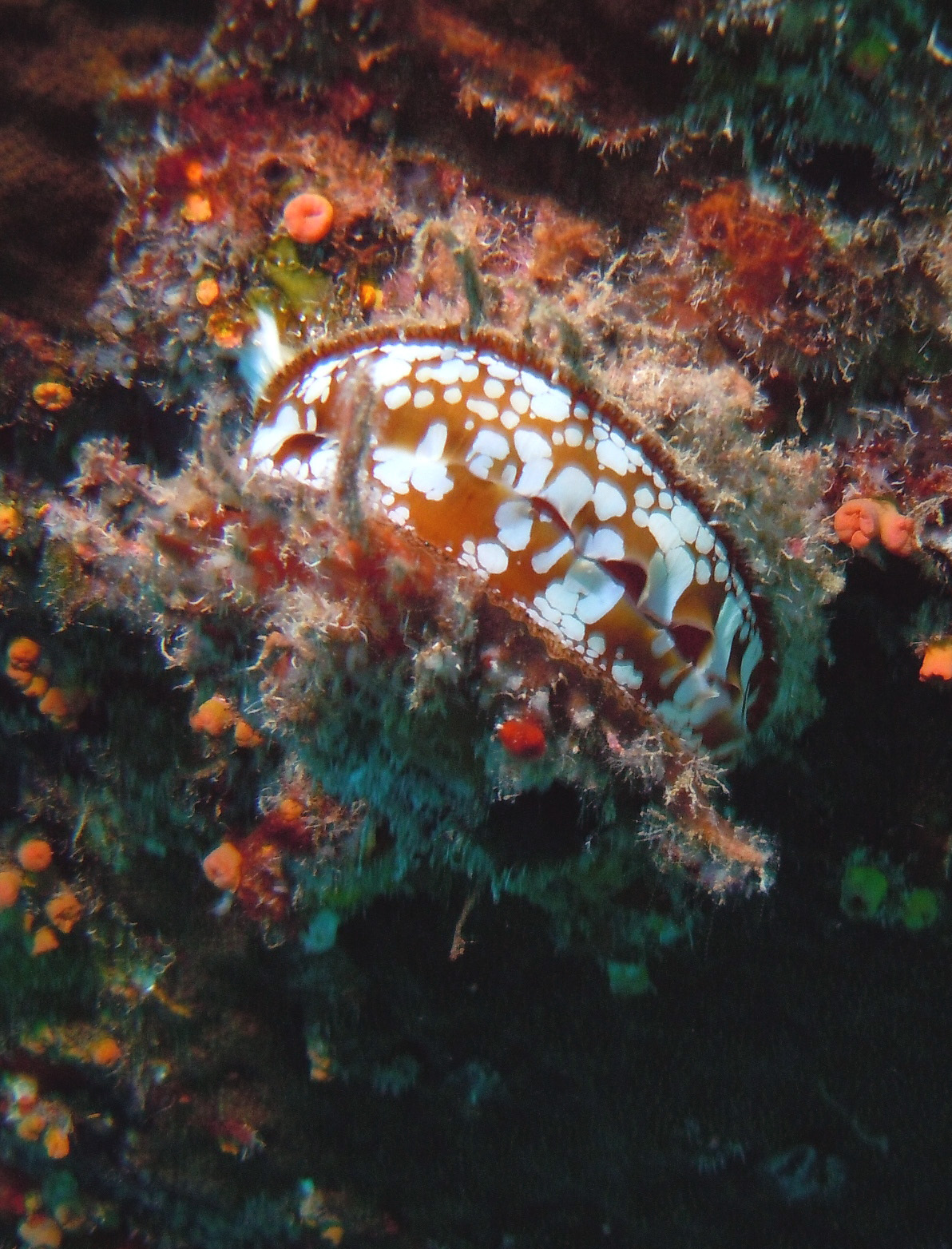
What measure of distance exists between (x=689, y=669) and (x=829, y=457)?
901 mm

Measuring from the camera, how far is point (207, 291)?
2.31m

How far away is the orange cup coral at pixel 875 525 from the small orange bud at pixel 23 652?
3.04 meters

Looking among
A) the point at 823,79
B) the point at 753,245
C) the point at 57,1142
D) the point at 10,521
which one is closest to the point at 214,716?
the point at 10,521

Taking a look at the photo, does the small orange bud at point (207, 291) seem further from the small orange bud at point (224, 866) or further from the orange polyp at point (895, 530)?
the orange polyp at point (895, 530)

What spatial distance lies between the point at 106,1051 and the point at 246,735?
3378 mm

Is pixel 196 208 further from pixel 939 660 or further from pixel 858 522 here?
pixel 939 660

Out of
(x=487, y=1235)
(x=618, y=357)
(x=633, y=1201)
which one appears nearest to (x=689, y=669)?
(x=618, y=357)

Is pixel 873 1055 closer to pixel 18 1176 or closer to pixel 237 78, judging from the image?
pixel 237 78

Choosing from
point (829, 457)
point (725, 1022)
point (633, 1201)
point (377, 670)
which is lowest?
point (633, 1201)

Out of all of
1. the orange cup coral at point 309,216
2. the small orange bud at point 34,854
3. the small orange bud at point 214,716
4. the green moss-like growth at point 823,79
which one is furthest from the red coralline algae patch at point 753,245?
the small orange bud at point 34,854

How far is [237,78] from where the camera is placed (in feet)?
7.07

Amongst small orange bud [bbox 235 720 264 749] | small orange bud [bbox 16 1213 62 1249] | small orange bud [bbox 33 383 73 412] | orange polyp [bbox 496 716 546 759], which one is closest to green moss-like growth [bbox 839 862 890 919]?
orange polyp [bbox 496 716 546 759]

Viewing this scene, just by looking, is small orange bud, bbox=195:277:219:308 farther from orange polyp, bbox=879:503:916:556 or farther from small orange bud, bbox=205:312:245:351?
orange polyp, bbox=879:503:916:556

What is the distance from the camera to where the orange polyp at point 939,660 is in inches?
95.4
